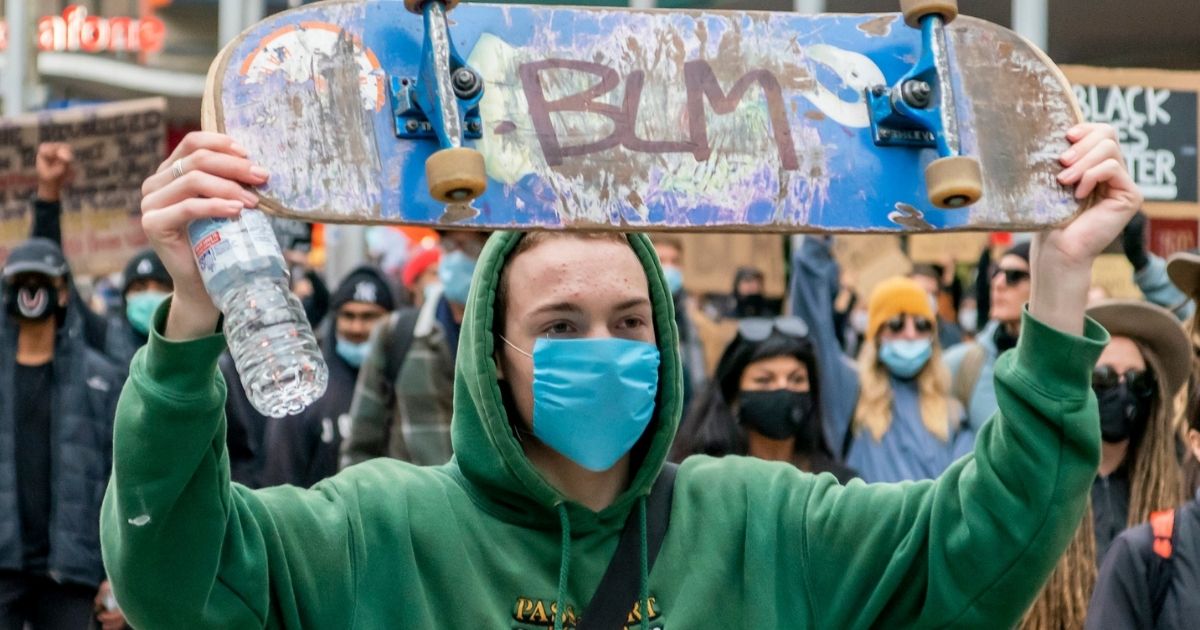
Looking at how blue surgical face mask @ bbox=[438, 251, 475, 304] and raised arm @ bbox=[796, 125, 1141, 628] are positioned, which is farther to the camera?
blue surgical face mask @ bbox=[438, 251, 475, 304]

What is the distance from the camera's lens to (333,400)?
8406 mm

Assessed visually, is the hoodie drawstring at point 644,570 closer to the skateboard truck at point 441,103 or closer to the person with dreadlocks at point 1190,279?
the skateboard truck at point 441,103

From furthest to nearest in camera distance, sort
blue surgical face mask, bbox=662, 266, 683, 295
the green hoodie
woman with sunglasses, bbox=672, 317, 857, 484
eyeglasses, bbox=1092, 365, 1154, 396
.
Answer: blue surgical face mask, bbox=662, 266, 683, 295 < woman with sunglasses, bbox=672, 317, 857, 484 < eyeglasses, bbox=1092, 365, 1154, 396 < the green hoodie

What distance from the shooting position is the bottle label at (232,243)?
9.60 feet

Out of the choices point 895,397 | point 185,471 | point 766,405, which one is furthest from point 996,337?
point 185,471

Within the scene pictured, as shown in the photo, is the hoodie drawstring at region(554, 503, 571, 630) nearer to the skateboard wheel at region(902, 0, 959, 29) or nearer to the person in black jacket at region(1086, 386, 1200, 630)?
the skateboard wheel at region(902, 0, 959, 29)

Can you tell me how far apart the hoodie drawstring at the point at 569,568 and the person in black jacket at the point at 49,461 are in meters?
4.65

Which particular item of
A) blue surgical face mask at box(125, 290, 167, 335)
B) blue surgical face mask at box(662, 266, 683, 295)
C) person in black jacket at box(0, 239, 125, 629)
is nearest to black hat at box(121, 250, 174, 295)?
blue surgical face mask at box(125, 290, 167, 335)

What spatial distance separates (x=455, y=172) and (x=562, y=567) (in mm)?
755

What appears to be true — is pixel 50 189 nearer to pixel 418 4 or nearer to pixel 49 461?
pixel 49 461

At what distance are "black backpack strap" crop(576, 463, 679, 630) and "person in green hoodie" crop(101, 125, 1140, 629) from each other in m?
0.01

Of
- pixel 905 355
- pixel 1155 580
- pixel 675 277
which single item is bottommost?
pixel 1155 580

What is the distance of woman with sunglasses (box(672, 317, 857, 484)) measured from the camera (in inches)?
292

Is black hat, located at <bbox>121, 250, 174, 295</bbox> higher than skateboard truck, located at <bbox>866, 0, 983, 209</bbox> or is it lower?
lower
